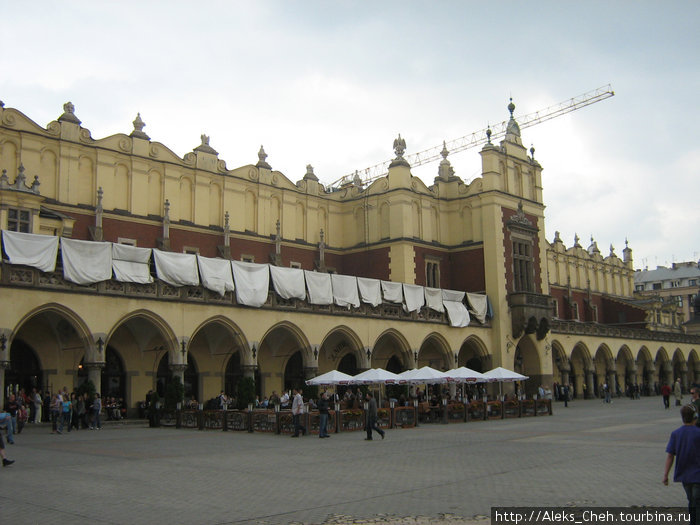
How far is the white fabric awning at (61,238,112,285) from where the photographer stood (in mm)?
28172

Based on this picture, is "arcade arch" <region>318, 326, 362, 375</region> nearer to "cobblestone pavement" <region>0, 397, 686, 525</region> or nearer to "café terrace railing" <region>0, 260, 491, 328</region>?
"café terrace railing" <region>0, 260, 491, 328</region>

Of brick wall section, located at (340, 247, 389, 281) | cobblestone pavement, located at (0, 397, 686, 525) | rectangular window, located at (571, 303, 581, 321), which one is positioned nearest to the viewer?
cobblestone pavement, located at (0, 397, 686, 525)

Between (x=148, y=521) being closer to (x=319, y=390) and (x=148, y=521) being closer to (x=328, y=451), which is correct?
(x=328, y=451)

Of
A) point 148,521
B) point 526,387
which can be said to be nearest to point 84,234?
point 148,521

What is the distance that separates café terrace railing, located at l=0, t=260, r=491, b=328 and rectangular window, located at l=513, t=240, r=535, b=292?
8.31m

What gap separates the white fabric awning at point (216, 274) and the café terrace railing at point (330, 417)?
5.31 metres

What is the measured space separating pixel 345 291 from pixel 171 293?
9.80 m

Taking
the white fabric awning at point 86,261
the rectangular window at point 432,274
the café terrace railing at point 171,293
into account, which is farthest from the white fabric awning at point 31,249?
the rectangular window at point 432,274

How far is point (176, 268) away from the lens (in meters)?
31.7

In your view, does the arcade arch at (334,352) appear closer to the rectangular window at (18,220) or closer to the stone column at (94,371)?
the stone column at (94,371)

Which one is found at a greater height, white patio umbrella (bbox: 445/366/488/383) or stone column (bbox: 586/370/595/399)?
white patio umbrella (bbox: 445/366/488/383)

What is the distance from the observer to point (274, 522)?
10602mm

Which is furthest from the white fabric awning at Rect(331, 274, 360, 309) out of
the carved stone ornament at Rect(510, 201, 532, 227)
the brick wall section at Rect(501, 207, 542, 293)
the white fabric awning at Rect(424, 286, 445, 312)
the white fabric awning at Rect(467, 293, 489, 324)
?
the carved stone ornament at Rect(510, 201, 532, 227)

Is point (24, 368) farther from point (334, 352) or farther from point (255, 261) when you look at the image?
point (334, 352)
